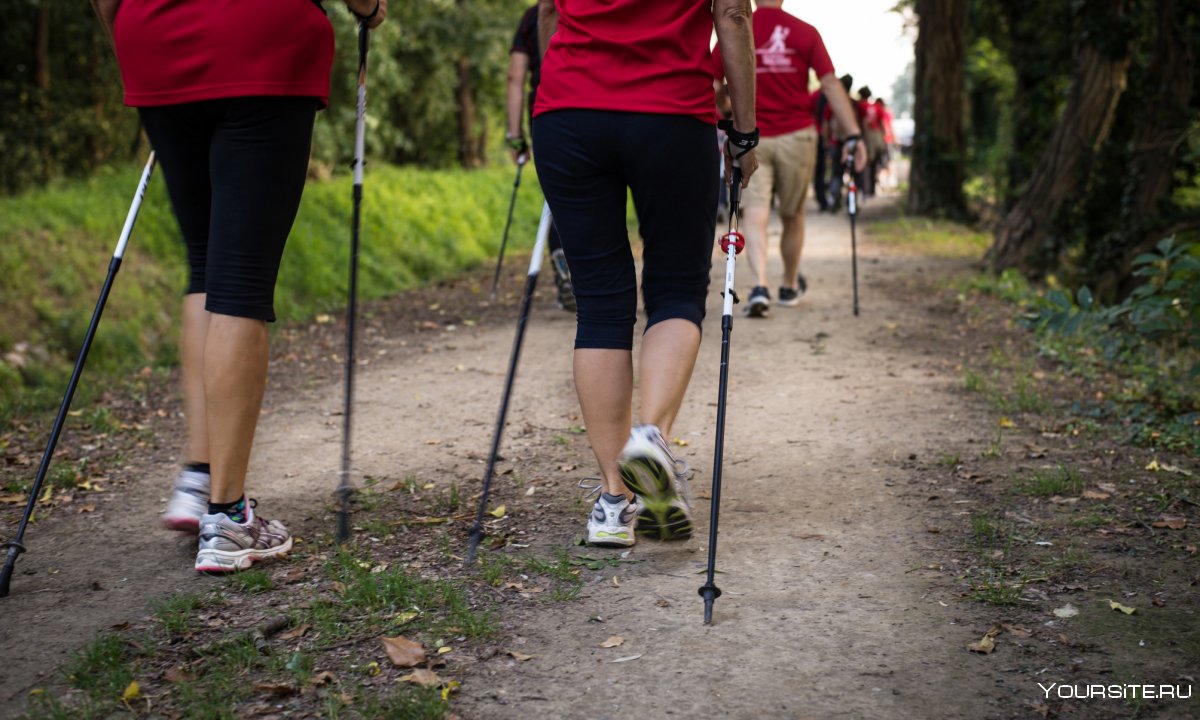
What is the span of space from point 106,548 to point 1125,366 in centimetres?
539

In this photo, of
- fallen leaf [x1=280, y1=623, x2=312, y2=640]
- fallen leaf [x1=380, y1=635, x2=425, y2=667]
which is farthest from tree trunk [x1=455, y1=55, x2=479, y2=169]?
fallen leaf [x1=380, y1=635, x2=425, y2=667]

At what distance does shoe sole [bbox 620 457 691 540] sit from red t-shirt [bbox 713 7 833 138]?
16.4ft

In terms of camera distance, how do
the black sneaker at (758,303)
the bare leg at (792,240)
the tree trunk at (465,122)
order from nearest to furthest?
the black sneaker at (758,303) → the bare leg at (792,240) → the tree trunk at (465,122)

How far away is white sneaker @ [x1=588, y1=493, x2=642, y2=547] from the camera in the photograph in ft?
12.2

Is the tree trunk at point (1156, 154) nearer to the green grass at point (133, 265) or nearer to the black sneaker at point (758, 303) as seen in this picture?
the black sneaker at point (758, 303)

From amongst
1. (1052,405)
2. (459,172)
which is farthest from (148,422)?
(459,172)

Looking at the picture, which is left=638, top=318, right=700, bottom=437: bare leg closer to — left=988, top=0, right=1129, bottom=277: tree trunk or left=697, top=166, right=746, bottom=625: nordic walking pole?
left=697, top=166, right=746, bottom=625: nordic walking pole

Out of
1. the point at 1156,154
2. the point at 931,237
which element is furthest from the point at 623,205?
the point at 931,237

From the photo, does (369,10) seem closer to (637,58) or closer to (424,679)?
(637,58)

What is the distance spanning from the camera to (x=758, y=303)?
335 inches

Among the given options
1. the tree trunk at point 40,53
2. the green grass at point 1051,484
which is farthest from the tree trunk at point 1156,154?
the tree trunk at point 40,53

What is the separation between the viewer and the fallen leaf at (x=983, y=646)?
9.71 ft

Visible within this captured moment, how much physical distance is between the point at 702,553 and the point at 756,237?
16.1 ft

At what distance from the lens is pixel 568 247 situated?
3.62 metres
